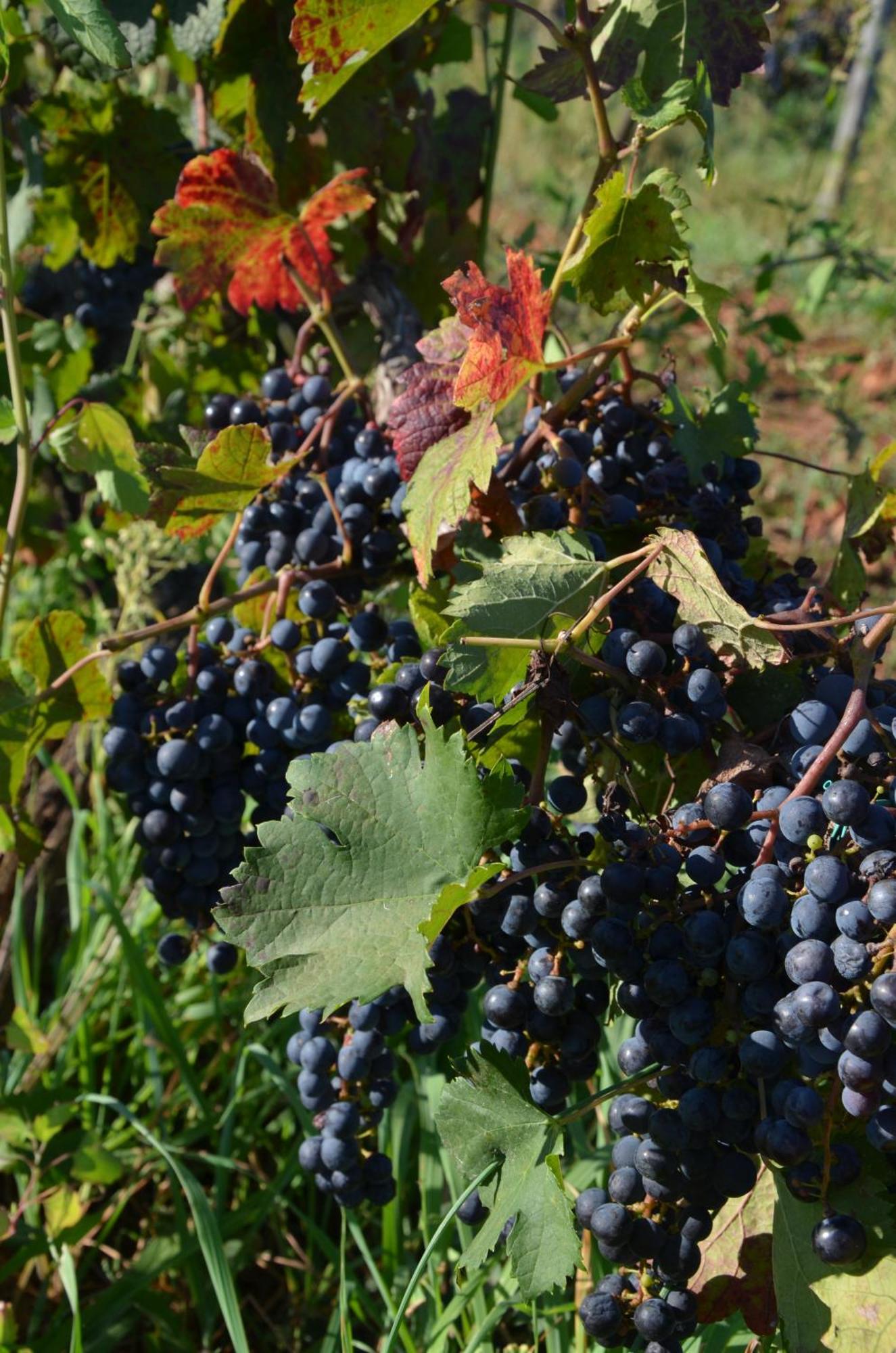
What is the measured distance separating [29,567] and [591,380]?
2.03 metres

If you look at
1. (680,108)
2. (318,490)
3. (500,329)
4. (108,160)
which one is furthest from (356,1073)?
(108,160)

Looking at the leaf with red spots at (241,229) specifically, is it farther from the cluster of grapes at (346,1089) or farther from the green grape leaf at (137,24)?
the cluster of grapes at (346,1089)

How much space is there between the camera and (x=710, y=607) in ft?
3.10

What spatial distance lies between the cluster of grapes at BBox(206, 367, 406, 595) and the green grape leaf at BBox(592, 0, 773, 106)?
46 cm

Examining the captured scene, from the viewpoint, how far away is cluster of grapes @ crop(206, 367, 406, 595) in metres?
1.27

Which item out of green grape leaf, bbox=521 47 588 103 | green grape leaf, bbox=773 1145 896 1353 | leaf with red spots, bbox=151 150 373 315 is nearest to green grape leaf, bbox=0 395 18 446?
leaf with red spots, bbox=151 150 373 315

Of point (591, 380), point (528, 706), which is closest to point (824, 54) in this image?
point (591, 380)

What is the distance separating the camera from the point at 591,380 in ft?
3.85

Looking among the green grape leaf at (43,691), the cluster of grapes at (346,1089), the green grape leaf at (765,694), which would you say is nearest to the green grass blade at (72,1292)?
the cluster of grapes at (346,1089)

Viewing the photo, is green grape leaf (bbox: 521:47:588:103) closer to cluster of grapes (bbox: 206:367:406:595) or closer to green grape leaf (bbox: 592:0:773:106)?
green grape leaf (bbox: 592:0:773:106)

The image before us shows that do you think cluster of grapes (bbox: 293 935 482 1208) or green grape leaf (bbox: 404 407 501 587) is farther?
cluster of grapes (bbox: 293 935 482 1208)

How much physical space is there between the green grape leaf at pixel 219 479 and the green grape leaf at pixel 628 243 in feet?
1.16

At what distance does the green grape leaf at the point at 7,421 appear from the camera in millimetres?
1216

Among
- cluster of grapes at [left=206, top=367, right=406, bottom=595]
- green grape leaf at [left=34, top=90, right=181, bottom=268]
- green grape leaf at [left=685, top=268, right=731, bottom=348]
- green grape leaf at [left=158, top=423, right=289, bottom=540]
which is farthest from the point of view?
green grape leaf at [left=34, top=90, right=181, bottom=268]
